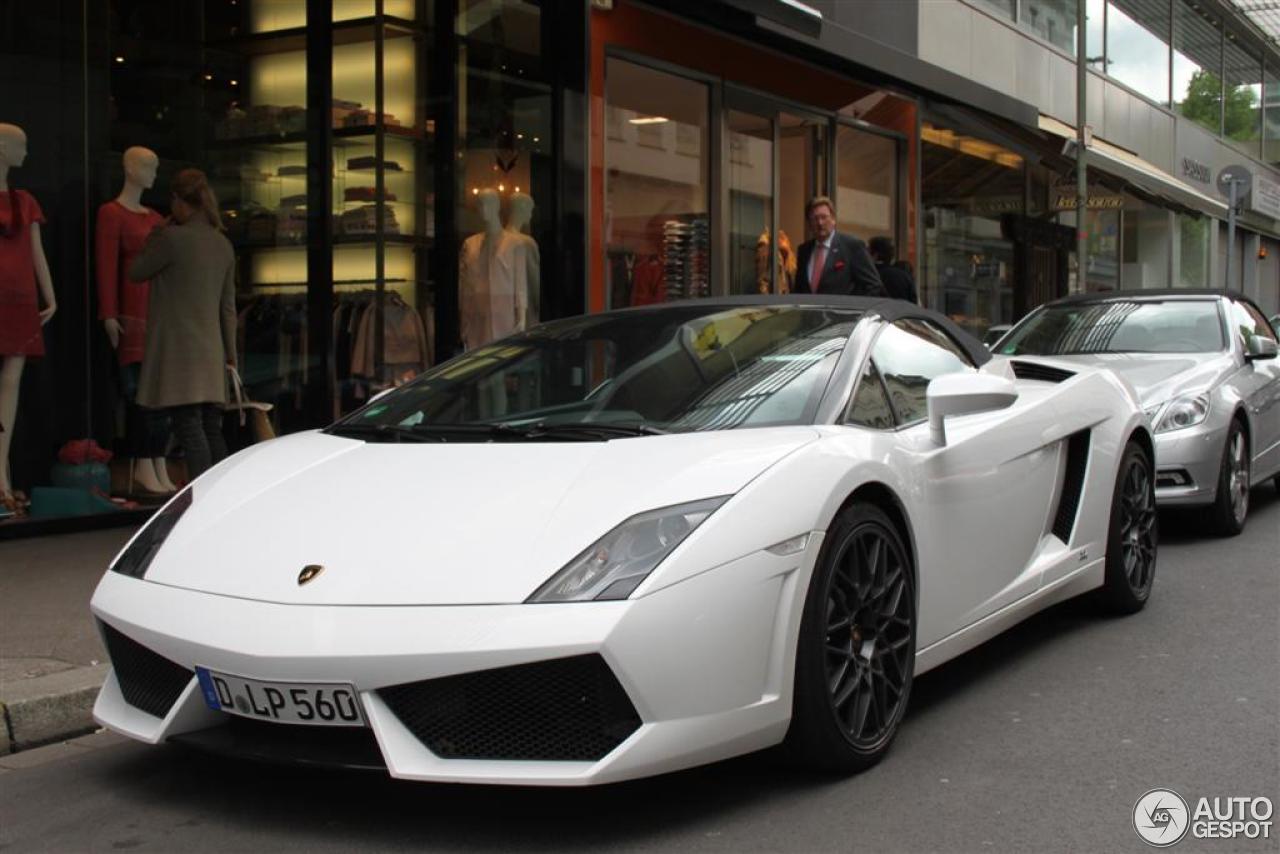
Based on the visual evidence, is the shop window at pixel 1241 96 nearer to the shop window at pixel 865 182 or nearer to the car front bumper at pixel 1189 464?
the shop window at pixel 865 182

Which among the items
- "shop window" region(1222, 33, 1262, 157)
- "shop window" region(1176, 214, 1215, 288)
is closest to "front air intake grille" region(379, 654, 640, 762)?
"shop window" region(1176, 214, 1215, 288)

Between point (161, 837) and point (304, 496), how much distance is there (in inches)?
37.0

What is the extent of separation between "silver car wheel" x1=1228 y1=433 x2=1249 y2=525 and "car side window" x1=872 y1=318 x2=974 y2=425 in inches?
147

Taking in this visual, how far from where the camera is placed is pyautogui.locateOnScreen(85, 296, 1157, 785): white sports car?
3.04 meters

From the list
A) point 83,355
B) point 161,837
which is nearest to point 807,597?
point 161,837

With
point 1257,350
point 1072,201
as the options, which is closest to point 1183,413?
point 1257,350

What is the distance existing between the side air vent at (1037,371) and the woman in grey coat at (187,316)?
13.9ft

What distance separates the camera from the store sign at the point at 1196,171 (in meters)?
32.5

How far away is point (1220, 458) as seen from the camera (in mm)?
7793

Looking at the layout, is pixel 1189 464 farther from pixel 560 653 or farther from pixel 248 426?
pixel 248 426

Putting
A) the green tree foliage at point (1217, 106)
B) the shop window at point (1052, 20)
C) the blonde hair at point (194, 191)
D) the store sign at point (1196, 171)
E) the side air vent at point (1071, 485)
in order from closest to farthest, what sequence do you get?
1. the side air vent at point (1071, 485)
2. the blonde hair at point (194, 191)
3. the shop window at point (1052, 20)
4. the store sign at point (1196, 171)
5. the green tree foliage at point (1217, 106)

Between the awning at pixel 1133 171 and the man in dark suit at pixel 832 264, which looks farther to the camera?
the awning at pixel 1133 171

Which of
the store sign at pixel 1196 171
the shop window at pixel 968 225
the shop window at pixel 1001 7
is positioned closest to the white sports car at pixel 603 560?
the shop window at pixel 968 225

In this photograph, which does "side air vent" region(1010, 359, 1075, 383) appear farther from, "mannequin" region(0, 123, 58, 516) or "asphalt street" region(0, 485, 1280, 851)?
"mannequin" region(0, 123, 58, 516)
